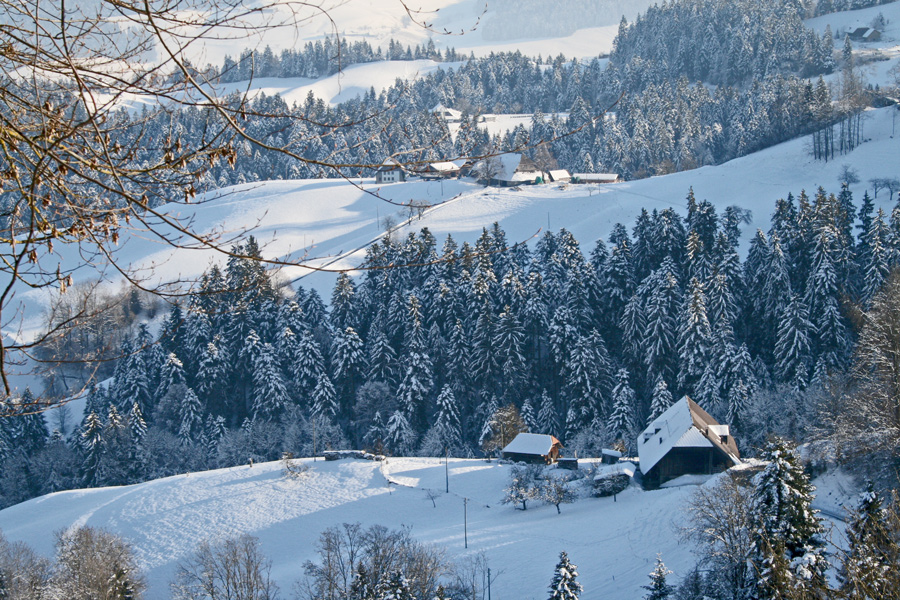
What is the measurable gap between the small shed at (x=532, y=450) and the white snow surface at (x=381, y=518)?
3.27ft

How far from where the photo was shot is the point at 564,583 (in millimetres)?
18891

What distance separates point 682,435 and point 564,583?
530 inches

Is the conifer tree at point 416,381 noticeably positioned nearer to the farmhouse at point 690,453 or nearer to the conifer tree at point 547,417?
the conifer tree at point 547,417

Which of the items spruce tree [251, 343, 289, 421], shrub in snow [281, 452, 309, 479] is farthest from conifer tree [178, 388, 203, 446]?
shrub in snow [281, 452, 309, 479]

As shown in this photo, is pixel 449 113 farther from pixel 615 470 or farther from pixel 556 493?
pixel 556 493

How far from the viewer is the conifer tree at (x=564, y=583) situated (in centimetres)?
1886

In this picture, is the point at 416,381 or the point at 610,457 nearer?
the point at 610,457

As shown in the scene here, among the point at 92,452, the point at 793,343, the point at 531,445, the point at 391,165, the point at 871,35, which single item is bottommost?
the point at 92,452

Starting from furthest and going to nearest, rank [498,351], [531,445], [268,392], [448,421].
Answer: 1. [268,392]
2. [498,351]
3. [448,421]
4. [531,445]

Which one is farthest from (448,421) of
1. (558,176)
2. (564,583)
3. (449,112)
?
(449,112)

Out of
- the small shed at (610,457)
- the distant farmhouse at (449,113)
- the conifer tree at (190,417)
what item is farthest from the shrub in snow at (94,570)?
the distant farmhouse at (449,113)

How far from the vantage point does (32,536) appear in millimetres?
33156

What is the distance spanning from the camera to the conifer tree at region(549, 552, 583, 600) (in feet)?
61.9

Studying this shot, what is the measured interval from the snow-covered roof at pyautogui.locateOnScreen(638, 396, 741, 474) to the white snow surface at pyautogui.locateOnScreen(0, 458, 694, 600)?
2143 mm
